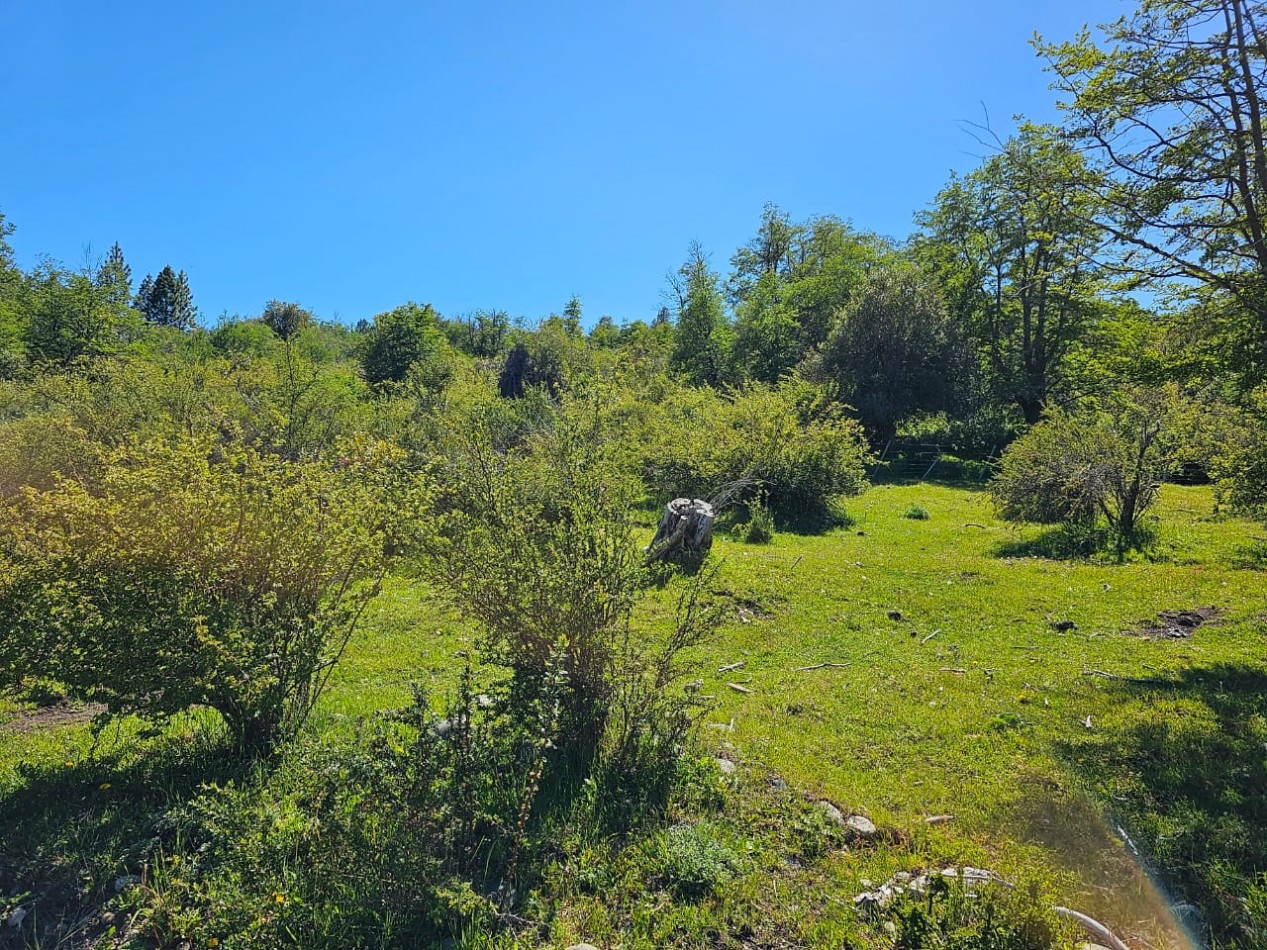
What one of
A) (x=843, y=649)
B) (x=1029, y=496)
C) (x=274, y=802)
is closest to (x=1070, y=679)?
(x=843, y=649)

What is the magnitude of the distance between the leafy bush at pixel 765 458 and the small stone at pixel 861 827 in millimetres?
9851

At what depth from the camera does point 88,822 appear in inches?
141

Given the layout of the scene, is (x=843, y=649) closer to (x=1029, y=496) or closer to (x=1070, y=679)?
(x=1070, y=679)

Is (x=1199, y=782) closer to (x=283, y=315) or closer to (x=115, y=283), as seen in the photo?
(x=115, y=283)

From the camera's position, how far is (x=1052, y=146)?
6770 mm

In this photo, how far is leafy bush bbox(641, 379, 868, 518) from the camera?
14523 millimetres

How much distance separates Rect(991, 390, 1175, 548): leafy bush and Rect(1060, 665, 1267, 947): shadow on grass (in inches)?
235

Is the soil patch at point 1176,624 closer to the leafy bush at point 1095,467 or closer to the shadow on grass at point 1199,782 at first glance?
the shadow on grass at point 1199,782

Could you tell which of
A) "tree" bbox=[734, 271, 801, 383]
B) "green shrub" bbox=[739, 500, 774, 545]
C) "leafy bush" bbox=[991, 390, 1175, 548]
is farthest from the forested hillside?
"tree" bbox=[734, 271, 801, 383]

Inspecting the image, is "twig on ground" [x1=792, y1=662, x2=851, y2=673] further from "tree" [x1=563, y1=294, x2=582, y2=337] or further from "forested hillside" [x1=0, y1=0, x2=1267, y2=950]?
"tree" [x1=563, y1=294, x2=582, y2=337]

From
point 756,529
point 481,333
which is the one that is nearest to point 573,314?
point 481,333

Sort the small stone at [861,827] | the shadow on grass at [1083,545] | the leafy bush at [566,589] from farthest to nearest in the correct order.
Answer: the shadow on grass at [1083,545] < the leafy bush at [566,589] < the small stone at [861,827]

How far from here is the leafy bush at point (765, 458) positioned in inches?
572

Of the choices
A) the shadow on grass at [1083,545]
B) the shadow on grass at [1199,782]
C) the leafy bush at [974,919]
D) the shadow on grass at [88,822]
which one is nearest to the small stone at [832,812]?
the leafy bush at [974,919]
